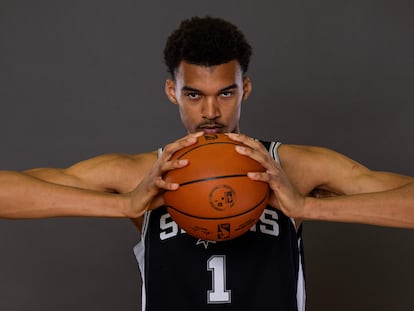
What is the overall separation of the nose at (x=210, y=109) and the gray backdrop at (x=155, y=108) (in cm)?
112

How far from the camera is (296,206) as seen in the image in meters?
1.73

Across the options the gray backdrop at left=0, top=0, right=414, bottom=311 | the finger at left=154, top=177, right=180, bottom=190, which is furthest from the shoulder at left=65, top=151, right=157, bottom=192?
the gray backdrop at left=0, top=0, right=414, bottom=311

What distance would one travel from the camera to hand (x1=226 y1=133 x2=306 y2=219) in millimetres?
1664

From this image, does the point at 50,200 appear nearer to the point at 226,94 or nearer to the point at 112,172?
the point at 112,172

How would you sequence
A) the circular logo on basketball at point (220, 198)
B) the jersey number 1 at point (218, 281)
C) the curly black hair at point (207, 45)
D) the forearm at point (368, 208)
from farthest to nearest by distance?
1. the curly black hair at point (207, 45)
2. the jersey number 1 at point (218, 281)
3. the forearm at point (368, 208)
4. the circular logo on basketball at point (220, 198)

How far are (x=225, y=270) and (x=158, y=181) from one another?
0.42 meters

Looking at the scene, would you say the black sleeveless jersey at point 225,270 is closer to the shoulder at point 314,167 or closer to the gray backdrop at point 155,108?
the shoulder at point 314,167

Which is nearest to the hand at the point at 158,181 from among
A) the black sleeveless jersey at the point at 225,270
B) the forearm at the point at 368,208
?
the black sleeveless jersey at the point at 225,270

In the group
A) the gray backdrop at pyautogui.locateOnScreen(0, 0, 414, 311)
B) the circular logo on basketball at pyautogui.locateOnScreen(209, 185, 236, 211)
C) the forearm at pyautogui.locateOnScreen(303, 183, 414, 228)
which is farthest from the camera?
the gray backdrop at pyautogui.locateOnScreen(0, 0, 414, 311)

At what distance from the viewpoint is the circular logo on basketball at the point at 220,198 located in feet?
5.37

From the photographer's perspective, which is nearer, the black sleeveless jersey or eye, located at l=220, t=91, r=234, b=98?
the black sleeveless jersey

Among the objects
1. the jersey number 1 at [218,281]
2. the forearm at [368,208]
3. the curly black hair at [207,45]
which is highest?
the curly black hair at [207,45]

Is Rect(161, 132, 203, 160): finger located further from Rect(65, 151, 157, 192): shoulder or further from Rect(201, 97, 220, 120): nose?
Rect(65, 151, 157, 192): shoulder

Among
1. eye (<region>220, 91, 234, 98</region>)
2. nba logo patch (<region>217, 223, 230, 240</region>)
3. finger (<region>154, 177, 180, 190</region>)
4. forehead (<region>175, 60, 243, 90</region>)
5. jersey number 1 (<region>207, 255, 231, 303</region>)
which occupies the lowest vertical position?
jersey number 1 (<region>207, 255, 231, 303</region>)
